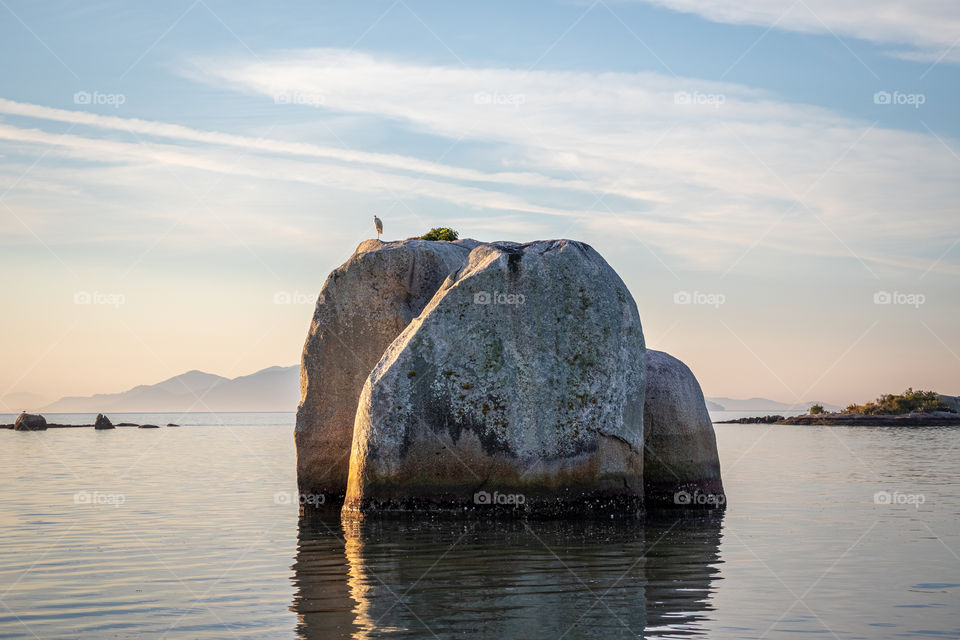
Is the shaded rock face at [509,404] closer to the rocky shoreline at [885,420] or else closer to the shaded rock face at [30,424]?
the rocky shoreline at [885,420]

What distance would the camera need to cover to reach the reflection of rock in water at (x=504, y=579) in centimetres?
1234

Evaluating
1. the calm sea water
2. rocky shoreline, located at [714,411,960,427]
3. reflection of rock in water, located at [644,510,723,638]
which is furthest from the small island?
reflection of rock in water, located at [644,510,723,638]

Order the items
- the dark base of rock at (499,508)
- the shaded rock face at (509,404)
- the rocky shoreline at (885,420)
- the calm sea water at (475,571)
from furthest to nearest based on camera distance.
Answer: the rocky shoreline at (885,420) → the shaded rock face at (509,404) → the dark base of rock at (499,508) → the calm sea water at (475,571)

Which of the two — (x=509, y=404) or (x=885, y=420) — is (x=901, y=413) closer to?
(x=885, y=420)

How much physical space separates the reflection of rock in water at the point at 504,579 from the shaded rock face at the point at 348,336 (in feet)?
15.0

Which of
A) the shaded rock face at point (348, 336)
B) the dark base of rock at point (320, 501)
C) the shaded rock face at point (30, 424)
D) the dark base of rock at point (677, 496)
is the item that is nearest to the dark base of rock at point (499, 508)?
the dark base of rock at point (677, 496)

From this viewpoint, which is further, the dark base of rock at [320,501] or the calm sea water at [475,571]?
the dark base of rock at [320,501]

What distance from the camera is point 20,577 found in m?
15.7

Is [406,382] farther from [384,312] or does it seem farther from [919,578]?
[919,578]

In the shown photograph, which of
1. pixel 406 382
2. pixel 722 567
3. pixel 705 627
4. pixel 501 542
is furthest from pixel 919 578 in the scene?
pixel 406 382

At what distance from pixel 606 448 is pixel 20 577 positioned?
1191 centimetres

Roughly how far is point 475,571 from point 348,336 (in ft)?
38.3

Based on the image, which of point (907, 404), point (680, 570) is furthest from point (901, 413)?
point (680, 570)

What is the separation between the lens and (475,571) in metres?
15.8
